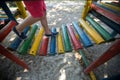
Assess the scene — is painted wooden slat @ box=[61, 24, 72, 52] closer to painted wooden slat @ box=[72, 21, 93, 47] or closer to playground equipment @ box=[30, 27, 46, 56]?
painted wooden slat @ box=[72, 21, 93, 47]

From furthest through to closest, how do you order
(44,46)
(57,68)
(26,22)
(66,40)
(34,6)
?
(66,40), (44,46), (26,22), (57,68), (34,6)

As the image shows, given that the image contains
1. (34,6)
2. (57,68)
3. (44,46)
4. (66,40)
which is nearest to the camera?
(34,6)

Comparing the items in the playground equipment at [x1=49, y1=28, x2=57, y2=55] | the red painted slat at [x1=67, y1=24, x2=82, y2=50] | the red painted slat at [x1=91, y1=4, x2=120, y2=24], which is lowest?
the playground equipment at [x1=49, y1=28, x2=57, y2=55]

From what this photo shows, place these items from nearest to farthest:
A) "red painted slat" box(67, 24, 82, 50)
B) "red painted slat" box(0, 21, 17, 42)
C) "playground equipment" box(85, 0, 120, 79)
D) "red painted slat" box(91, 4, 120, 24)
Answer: "playground equipment" box(85, 0, 120, 79)
"red painted slat" box(91, 4, 120, 24)
"red painted slat" box(0, 21, 17, 42)
"red painted slat" box(67, 24, 82, 50)

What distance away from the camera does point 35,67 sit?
3.04 meters

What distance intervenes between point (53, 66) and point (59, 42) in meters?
0.50

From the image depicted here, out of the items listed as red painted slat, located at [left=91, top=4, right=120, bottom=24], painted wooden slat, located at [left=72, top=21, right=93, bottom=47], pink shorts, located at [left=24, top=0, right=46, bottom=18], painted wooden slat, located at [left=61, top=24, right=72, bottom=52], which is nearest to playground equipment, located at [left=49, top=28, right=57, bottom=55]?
painted wooden slat, located at [left=61, top=24, right=72, bottom=52]

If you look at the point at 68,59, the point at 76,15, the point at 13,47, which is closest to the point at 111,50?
the point at 68,59

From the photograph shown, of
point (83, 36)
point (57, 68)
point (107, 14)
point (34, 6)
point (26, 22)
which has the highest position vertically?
point (34, 6)

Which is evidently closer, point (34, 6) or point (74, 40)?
point (34, 6)

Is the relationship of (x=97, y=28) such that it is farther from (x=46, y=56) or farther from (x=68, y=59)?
(x=46, y=56)

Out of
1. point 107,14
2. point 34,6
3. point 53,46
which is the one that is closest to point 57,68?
point 53,46

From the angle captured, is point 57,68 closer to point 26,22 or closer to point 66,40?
point 66,40

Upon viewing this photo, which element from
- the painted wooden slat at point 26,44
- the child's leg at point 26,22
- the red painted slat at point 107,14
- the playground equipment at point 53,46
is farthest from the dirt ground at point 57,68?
the red painted slat at point 107,14
